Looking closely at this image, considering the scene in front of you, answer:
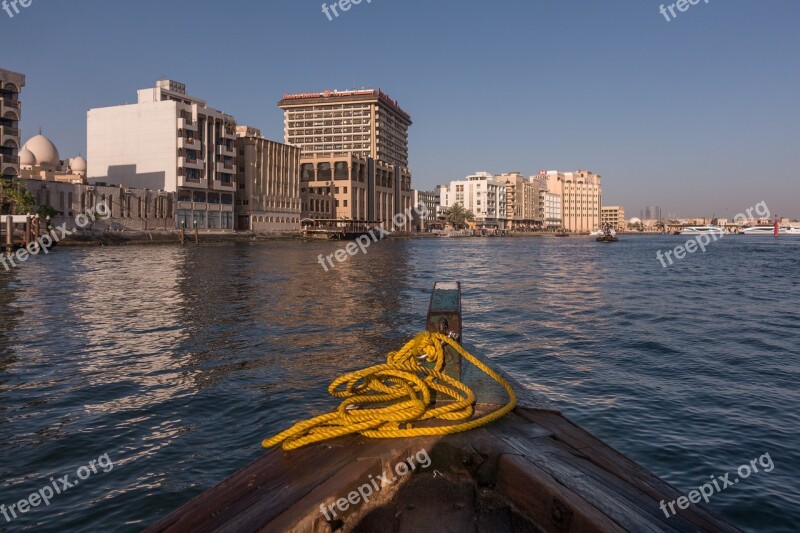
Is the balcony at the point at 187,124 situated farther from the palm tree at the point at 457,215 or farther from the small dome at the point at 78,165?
the palm tree at the point at 457,215

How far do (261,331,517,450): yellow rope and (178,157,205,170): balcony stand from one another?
89401mm

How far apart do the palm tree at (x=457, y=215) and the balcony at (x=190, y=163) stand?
103 meters

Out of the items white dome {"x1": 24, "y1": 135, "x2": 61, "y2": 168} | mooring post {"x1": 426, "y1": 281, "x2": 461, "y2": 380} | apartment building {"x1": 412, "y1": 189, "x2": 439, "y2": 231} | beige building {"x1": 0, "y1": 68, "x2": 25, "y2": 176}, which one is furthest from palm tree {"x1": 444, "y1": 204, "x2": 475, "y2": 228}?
mooring post {"x1": 426, "y1": 281, "x2": 461, "y2": 380}

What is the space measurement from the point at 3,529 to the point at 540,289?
26.6 m

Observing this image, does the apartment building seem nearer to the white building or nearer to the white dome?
the white building

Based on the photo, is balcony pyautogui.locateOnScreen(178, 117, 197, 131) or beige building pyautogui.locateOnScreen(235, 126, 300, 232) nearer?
balcony pyautogui.locateOnScreen(178, 117, 197, 131)

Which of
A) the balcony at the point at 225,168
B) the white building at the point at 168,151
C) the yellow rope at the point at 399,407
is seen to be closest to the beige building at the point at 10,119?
the white building at the point at 168,151

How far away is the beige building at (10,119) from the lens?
204ft

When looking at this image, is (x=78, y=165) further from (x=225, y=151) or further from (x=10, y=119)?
(x=10, y=119)

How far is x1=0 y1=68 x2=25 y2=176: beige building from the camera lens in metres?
62.2

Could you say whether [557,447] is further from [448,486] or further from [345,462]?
[345,462]

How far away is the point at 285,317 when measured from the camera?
18.0m

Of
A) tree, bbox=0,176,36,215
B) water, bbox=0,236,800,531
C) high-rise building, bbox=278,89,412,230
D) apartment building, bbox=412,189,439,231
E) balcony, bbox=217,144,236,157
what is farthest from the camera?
apartment building, bbox=412,189,439,231

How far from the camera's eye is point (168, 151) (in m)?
84.9
